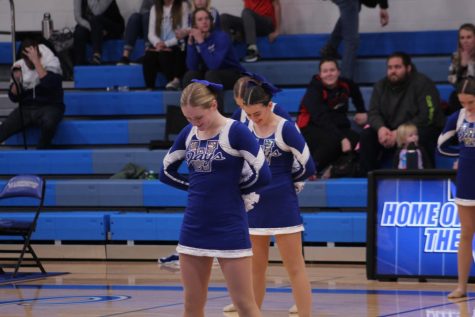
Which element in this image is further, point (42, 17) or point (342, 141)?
point (42, 17)

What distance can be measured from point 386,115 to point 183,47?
294 centimetres

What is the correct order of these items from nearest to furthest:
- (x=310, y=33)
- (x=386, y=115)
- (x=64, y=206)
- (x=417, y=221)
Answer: (x=417, y=221), (x=386, y=115), (x=64, y=206), (x=310, y=33)

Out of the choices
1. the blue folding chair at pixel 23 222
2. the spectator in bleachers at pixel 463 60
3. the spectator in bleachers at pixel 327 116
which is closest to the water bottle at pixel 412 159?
the spectator in bleachers at pixel 327 116

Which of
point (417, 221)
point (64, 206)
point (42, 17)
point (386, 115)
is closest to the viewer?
point (417, 221)

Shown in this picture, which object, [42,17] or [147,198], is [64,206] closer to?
[147,198]

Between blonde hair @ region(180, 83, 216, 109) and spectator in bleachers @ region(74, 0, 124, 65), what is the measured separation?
27.2ft

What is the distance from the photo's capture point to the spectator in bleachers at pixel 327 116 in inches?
421

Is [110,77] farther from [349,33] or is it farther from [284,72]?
[349,33]

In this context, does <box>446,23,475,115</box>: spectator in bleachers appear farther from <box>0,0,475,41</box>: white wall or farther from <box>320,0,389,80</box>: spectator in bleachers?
<box>0,0,475,41</box>: white wall

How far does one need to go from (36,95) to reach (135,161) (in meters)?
1.54

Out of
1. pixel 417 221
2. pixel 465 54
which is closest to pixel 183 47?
pixel 465 54

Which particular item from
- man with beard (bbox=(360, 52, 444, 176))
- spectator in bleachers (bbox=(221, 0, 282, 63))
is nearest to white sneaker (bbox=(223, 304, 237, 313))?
man with beard (bbox=(360, 52, 444, 176))

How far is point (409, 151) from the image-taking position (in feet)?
32.1

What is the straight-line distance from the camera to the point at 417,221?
9023 millimetres
